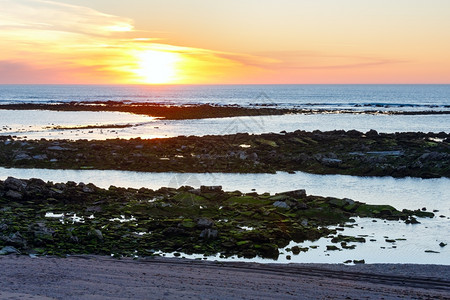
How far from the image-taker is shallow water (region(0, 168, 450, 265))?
16062 mm

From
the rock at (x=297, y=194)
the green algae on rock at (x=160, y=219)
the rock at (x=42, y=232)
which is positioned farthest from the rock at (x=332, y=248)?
the rock at (x=42, y=232)

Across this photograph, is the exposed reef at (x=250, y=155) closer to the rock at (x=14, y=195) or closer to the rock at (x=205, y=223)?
the rock at (x=14, y=195)

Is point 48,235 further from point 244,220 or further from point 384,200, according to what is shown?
point 384,200

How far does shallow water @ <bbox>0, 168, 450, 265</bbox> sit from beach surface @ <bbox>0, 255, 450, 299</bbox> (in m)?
1.20

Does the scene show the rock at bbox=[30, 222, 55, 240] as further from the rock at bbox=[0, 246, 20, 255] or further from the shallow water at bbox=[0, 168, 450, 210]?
the shallow water at bbox=[0, 168, 450, 210]

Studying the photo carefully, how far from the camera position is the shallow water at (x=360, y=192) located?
16062 millimetres

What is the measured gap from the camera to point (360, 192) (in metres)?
25.7

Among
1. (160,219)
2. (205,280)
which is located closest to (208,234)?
(160,219)

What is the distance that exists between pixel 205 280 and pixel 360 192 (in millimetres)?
14843

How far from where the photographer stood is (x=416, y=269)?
14523 mm

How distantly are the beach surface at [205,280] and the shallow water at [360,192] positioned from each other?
3.95 ft

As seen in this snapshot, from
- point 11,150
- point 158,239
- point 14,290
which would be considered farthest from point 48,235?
point 11,150

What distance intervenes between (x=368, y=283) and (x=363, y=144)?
2907 cm

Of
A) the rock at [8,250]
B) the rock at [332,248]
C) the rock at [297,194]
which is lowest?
the rock at [8,250]
